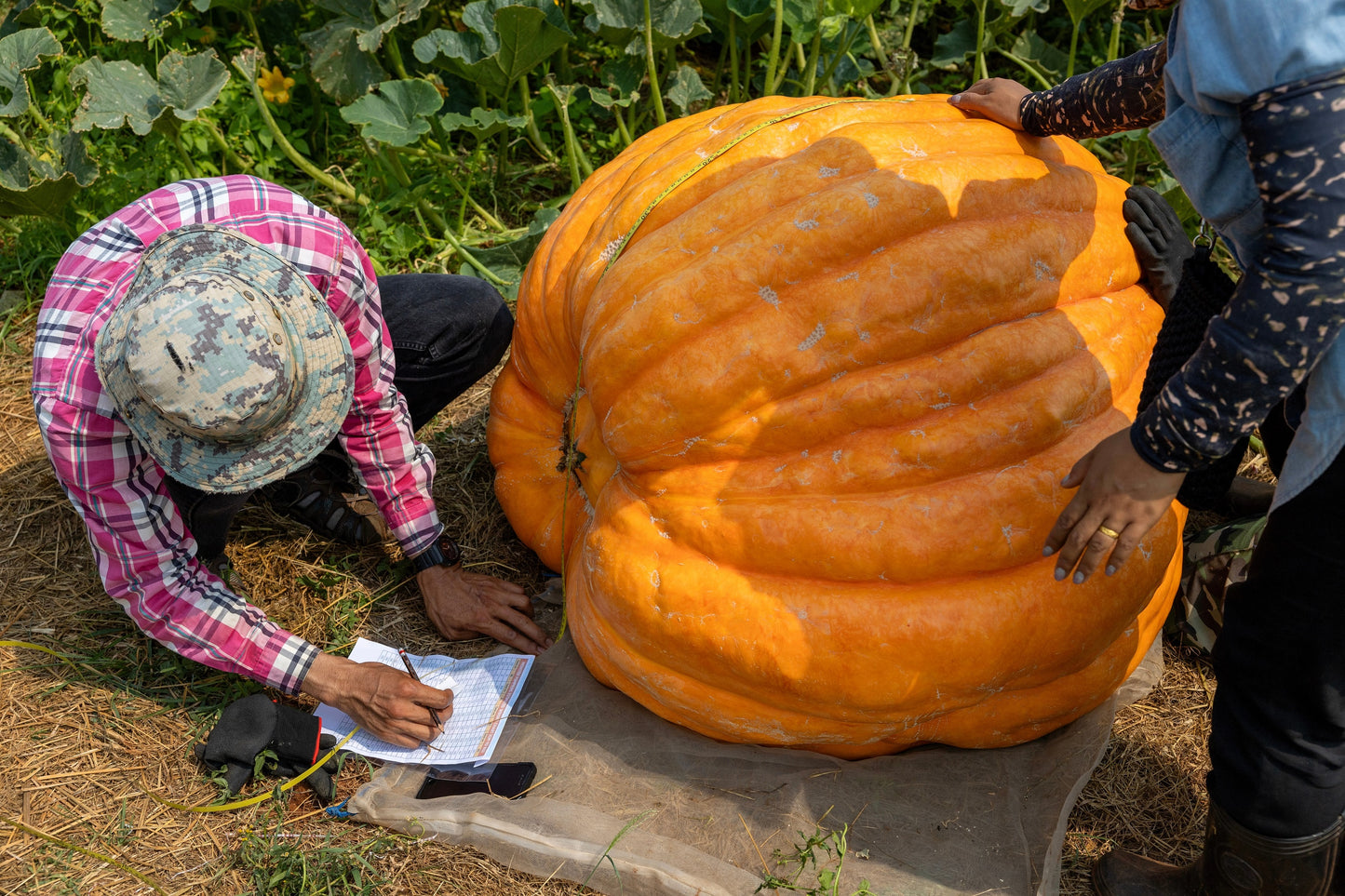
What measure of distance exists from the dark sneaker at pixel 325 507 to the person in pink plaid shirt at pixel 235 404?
0.04 feet

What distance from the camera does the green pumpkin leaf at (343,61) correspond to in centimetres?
393

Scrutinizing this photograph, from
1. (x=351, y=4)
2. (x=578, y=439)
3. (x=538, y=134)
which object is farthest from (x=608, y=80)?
(x=578, y=439)

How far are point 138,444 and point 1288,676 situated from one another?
94.0 inches

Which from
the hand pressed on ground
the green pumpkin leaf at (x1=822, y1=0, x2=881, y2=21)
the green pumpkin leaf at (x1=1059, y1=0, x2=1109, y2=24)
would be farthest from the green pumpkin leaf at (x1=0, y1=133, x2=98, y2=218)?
the green pumpkin leaf at (x1=1059, y1=0, x2=1109, y2=24)

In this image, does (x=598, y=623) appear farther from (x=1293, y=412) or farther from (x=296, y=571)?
(x=1293, y=412)

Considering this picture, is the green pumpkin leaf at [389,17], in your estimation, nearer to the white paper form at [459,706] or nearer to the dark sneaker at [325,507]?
the dark sneaker at [325,507]

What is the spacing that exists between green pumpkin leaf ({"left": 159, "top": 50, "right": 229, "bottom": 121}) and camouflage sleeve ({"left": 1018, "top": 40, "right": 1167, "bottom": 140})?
277 cm

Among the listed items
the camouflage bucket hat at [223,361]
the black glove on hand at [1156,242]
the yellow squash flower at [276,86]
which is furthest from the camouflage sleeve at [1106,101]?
the yellow squash flower at [276,86]

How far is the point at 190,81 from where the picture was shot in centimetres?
357

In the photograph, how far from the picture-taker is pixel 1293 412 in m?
1.59

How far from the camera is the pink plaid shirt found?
7.40 ft

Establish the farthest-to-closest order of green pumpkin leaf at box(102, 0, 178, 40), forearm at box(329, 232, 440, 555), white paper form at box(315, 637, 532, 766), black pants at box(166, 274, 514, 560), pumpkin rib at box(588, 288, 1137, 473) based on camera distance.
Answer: green pumpkin leaf at box(102, 0, 178, 40) → black pants at box(166, 274, 514, 560) → forearm at box(329, 232, 440, 555) → white paper form at box(315, 637, 532, 766) → pumpkin rib at box(588, 288, 1137, 473)

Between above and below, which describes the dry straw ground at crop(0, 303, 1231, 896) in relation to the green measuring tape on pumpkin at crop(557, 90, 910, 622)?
below

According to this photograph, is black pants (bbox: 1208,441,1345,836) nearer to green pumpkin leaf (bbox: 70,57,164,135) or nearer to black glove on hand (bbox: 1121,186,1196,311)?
black glove on hand (bbox: 1121,186,1196,311)
